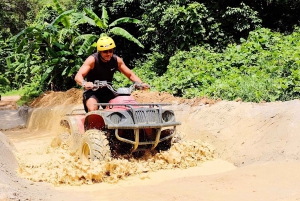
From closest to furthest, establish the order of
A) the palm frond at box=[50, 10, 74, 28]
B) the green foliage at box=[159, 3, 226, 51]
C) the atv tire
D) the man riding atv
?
the atv tire
the man riding atv
the palm frond at box=[50, 10, 74, 28]
the green foliage at box=[159, 3, 226, 51]

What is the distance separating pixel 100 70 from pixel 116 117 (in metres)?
1.11

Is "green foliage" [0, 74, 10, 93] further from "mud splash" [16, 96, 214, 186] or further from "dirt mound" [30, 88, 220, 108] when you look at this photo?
"mud splash" [16, 96, 214, 186]

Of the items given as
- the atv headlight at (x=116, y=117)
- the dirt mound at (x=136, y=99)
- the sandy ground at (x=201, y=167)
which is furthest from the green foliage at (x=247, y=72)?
the atv headlight at (x=116, y=117)

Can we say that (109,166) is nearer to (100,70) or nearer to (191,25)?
(100,70)

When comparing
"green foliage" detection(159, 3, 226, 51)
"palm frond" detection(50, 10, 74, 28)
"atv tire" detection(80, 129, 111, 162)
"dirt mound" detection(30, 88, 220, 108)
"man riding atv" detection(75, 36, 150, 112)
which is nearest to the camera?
"atv tire" detection(80, 129, 111, 162)

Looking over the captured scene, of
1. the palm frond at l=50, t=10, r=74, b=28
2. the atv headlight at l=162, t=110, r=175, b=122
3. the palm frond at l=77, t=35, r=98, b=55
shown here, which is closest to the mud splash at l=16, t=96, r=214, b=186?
the atv headlight at l=162, t=110, r=175, b=122

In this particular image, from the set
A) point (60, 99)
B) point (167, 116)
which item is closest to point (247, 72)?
point (167, 116)

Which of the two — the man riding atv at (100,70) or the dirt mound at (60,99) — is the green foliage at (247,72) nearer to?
the man riding atv at (100,70)

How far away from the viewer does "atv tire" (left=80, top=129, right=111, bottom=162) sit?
16.1 ft

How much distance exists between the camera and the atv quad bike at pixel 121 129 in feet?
16.2

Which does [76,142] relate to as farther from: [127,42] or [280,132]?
[127,42]

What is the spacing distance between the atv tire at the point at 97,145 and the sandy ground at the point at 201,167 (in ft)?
0.51

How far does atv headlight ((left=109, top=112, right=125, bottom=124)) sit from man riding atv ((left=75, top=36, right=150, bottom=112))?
59cm

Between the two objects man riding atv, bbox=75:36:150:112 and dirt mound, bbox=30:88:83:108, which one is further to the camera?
dirt mound, bbox=30:88:83:108
